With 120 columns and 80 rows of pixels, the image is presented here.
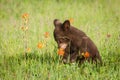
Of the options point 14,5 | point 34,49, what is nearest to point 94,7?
point 14,5

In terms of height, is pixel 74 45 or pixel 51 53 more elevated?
pixel 74 45

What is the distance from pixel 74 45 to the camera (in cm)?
652

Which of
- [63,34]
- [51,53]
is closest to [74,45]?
[63,34]

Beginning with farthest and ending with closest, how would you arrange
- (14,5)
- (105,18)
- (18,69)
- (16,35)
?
(14,5)
(105,18)
(16,35)
(18,69)

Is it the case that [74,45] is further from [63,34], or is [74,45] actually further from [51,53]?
[51,53]

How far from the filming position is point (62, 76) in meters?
5.85

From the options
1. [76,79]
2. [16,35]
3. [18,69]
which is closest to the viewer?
[76,79]

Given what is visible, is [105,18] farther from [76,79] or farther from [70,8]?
[76,79]

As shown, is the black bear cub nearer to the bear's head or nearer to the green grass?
the bear's head

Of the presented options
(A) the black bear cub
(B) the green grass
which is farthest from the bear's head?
(B) the green grass

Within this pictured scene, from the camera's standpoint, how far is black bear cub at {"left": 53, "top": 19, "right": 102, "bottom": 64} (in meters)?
6.45

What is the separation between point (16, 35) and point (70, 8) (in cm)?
492

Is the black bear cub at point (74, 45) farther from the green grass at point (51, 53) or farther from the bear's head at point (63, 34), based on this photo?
the green grass at point (51, 53)

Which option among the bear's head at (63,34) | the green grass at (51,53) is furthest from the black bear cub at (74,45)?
the green grass at (51,53)
